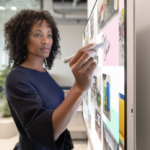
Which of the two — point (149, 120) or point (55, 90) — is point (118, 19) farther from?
point (55, 90)

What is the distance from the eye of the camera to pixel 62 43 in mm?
3467

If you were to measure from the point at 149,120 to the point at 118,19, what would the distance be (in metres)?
0.43

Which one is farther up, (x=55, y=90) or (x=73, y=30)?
(x=73, y=30)

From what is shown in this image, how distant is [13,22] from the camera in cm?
86

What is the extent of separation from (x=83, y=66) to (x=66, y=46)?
3.12 m

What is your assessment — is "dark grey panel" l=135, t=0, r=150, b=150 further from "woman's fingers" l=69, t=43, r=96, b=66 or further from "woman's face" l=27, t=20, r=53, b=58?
"woman's face" l=27, t=20, r=53, b=58

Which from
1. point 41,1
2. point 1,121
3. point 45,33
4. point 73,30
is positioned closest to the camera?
point 45,33

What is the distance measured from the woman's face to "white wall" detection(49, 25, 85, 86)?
8.74 ft

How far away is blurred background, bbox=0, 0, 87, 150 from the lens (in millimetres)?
2453

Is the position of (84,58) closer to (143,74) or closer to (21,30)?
(143,74)

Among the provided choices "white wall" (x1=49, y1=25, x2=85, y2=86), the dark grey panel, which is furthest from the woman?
"white wall" (x1=49, y1=25, x2=85, y2=86)

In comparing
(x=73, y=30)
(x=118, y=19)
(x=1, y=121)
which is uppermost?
(x=73, y=30)

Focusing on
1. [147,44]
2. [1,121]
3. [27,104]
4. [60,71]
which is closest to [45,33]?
[27,104]

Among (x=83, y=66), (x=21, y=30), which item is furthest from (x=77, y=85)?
(x=21, y=30)
